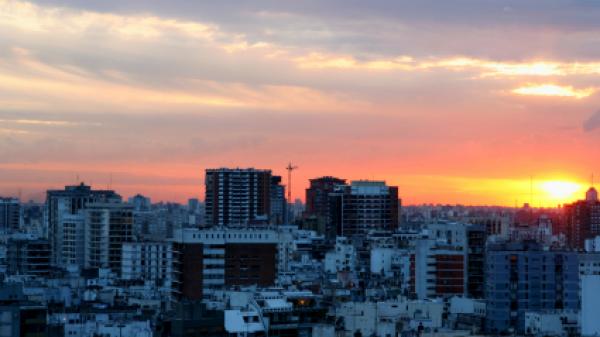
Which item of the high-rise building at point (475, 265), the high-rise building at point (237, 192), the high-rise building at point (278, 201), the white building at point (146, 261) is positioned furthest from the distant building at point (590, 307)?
the high-rise building at point (278, 201)

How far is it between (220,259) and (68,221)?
136 ft

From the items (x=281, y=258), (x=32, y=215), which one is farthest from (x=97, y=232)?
(x=32, y=215)

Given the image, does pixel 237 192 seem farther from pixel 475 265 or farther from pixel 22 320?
pixel 22 320

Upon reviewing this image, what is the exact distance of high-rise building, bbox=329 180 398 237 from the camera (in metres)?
127

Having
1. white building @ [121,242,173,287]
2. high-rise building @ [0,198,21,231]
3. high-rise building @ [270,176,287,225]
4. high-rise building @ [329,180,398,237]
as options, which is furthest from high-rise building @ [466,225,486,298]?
high-rise building @ [0,198,21,231]

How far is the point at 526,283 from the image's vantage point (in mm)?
53750

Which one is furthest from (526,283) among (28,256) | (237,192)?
(237,192)

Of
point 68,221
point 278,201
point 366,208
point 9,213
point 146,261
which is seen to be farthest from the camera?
point 278,201

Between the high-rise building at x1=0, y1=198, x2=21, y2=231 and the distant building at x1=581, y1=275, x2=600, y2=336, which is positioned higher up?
the high-rise building at x1=0, y1=198, x2=21, y2=231

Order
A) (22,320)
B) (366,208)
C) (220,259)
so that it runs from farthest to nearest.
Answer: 1. (366,208)
2. (220,259)
3. (22,320)

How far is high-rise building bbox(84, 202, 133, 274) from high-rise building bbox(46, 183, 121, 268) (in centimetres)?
134

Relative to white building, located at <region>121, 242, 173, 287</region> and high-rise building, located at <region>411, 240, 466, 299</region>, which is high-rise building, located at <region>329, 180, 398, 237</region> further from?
high-rise building, located at <region>411, 240, 466, 299</region>

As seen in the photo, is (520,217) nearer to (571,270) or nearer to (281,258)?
(281,258)

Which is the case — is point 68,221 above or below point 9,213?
below
